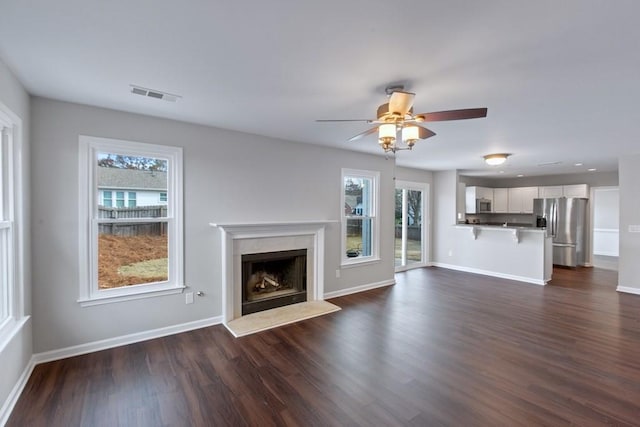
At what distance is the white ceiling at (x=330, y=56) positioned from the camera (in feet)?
4.95

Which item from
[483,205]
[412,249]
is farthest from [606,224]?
[412,249]

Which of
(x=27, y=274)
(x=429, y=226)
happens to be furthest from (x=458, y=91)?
(x=429, y=226)

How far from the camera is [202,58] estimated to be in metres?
2.01

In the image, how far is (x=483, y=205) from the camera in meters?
8.30

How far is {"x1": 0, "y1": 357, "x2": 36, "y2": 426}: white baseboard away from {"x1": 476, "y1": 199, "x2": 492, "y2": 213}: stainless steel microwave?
891cm

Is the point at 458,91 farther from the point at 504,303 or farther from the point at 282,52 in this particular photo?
the point at 504,303

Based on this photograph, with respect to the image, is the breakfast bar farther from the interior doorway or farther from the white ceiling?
the interior doorway

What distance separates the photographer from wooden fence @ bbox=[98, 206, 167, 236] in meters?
3.07

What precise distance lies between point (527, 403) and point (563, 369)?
0.79 meters

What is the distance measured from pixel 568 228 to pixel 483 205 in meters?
1.99

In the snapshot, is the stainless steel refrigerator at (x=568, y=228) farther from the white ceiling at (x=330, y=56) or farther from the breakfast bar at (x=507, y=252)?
the white ceiling at (x=330, y=56)

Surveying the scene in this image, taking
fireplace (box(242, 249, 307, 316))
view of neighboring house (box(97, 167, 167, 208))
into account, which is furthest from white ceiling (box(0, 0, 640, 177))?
fireplace (box(242, 249, 307, 316))

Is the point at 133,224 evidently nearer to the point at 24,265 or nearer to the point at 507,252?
the point at 24,265

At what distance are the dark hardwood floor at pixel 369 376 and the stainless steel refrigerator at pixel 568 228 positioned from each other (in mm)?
3933
